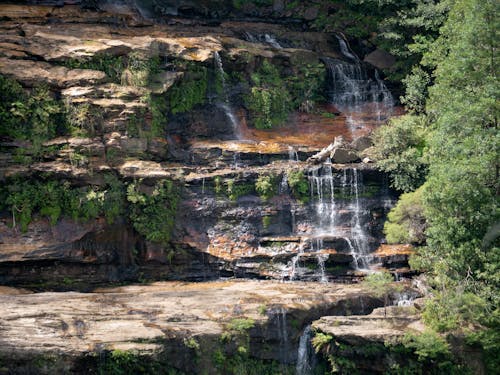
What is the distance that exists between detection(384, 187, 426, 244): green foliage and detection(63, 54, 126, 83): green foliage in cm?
1237

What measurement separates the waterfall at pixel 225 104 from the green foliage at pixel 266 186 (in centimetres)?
400

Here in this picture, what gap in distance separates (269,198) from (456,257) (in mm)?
7912

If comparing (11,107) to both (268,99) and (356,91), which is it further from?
(356,91)

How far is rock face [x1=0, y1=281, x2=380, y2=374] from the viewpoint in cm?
1505

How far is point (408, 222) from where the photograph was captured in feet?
71.6

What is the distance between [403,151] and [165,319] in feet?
39.9

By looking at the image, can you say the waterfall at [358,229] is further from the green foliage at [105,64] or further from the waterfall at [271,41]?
the green foliage at [105,64]

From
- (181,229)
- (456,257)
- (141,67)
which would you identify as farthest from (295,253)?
(141,67)

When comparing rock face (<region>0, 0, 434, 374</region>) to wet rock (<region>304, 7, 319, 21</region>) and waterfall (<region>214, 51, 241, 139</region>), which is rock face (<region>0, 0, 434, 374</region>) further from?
wet rock (<region>304, 7, 319, 21</region>)

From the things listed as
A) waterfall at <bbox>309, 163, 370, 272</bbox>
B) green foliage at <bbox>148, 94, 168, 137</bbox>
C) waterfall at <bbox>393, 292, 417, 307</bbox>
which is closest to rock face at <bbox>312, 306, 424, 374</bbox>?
waterfall at <bbox>393, 292, 417, 307</bbox>

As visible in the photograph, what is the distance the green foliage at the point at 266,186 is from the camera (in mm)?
24062

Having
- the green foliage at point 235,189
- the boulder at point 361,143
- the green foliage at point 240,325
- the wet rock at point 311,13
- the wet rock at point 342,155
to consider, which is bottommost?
the green foliage at point 240,325

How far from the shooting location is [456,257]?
18750 millimetres

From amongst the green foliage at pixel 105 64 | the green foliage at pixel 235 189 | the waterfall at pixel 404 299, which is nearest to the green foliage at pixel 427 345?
the waterfall at pixel 404 299
